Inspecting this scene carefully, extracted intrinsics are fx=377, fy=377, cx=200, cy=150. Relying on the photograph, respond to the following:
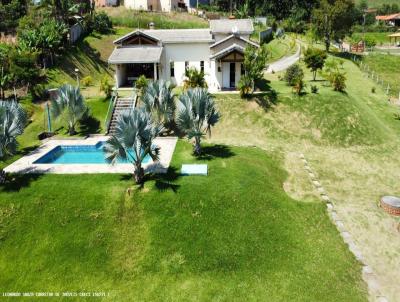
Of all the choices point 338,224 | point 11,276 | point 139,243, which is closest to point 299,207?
point 338,224

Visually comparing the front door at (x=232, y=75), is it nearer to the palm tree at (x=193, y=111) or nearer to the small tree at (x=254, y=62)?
the small tree at (x=254, y=62)

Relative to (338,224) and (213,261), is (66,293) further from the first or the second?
(338,224)

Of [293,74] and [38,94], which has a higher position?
[293,74]

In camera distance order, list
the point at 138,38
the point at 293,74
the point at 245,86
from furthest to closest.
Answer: the point at 138,38 < the point at 293,74 < the point at 245,86

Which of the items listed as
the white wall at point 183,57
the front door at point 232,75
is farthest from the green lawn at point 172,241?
the white wall at point 183,57

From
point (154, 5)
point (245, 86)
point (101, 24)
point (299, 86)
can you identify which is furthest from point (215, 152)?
point (154, 5)

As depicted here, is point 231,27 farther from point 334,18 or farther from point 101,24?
point 101,24

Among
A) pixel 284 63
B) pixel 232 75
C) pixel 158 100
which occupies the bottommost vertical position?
pixel 158 100
